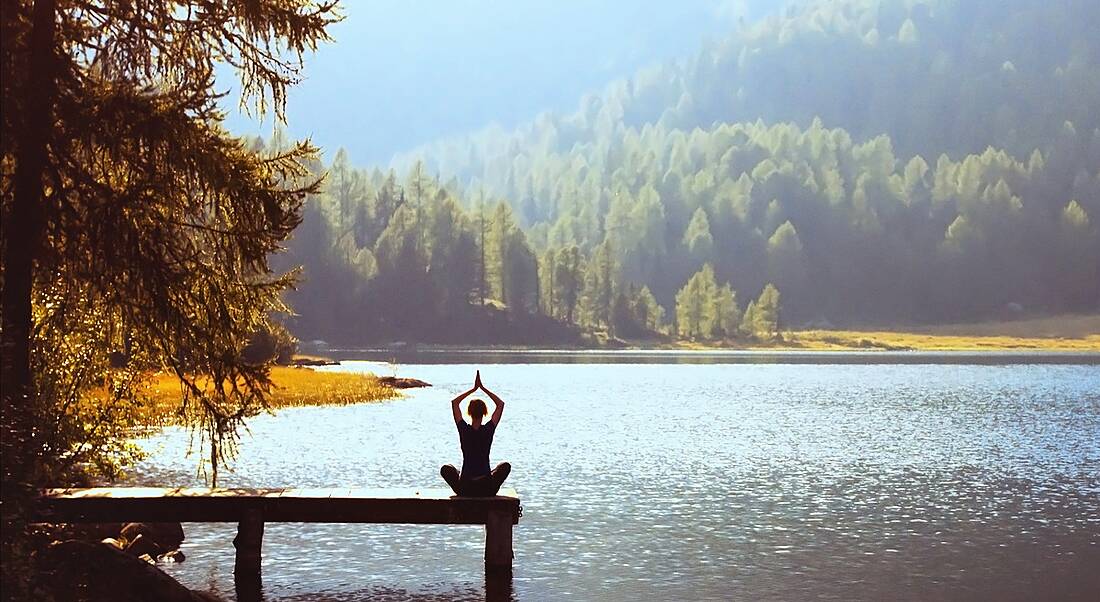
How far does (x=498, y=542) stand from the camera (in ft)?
84.9

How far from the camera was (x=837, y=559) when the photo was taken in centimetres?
2877

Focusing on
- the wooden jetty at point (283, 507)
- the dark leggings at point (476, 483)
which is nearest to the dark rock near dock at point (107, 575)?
the wooden jetty at point (283, 507)

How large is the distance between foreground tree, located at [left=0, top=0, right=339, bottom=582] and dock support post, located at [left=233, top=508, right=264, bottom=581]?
3442 mm

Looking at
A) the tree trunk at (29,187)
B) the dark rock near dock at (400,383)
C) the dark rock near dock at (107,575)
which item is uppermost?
the tree trunk at (29,187)

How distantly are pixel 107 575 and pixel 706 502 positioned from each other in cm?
2214

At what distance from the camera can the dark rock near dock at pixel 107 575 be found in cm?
1903

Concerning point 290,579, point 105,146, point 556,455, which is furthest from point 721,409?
point 105,146

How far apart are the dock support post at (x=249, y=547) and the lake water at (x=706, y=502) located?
45cm

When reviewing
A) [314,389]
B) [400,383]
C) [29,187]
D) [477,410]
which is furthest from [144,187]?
[400,383]

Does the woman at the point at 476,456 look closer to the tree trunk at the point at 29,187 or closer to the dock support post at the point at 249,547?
the dock support post at the point at 249,547

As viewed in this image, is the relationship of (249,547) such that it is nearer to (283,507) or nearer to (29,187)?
(283,507)

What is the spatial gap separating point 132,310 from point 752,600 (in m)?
13.1

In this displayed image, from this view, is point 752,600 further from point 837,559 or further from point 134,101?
point 134,101

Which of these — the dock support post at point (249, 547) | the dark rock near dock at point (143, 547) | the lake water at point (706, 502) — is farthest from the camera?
the dark rock near dock at point (143, 547)
